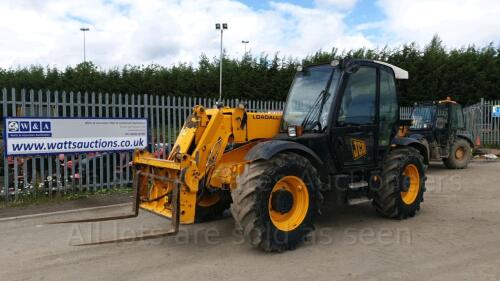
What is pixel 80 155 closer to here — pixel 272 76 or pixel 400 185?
pixel 400 185

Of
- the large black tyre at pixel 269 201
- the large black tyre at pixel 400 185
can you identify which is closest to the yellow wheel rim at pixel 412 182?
the large black tyre at pixel 400 185

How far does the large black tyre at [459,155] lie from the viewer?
13.7 meters

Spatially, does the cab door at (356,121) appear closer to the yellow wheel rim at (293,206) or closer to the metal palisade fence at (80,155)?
the yellow wheel rim at (293,206)

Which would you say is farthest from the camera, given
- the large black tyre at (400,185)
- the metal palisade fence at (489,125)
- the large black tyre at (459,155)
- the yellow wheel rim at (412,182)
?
the metal palisade fence at (489,125)

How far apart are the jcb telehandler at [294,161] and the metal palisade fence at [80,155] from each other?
12.3 ft

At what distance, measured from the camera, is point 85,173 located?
9.38 metres

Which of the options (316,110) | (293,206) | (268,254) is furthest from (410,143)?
(268,254)

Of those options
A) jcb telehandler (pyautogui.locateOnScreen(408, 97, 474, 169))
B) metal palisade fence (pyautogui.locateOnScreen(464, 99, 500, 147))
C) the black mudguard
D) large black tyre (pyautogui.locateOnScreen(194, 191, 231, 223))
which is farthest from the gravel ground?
→ metal palisade fence (pyautogui.locateOnScreen(464, 99, 500, 147))

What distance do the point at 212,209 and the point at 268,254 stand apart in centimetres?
166

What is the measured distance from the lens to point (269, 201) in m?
5.17

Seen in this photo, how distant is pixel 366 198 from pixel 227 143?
2246 millimetres

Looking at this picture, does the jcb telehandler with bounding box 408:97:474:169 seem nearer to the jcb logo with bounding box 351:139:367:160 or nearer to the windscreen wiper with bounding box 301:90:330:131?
the jcb logo with bounding box 351:139:367:160

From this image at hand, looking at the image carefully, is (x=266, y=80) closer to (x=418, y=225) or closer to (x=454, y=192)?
(x=454, y=192)

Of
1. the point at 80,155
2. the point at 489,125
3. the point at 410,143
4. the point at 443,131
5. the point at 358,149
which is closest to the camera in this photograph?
the point at 358,149
